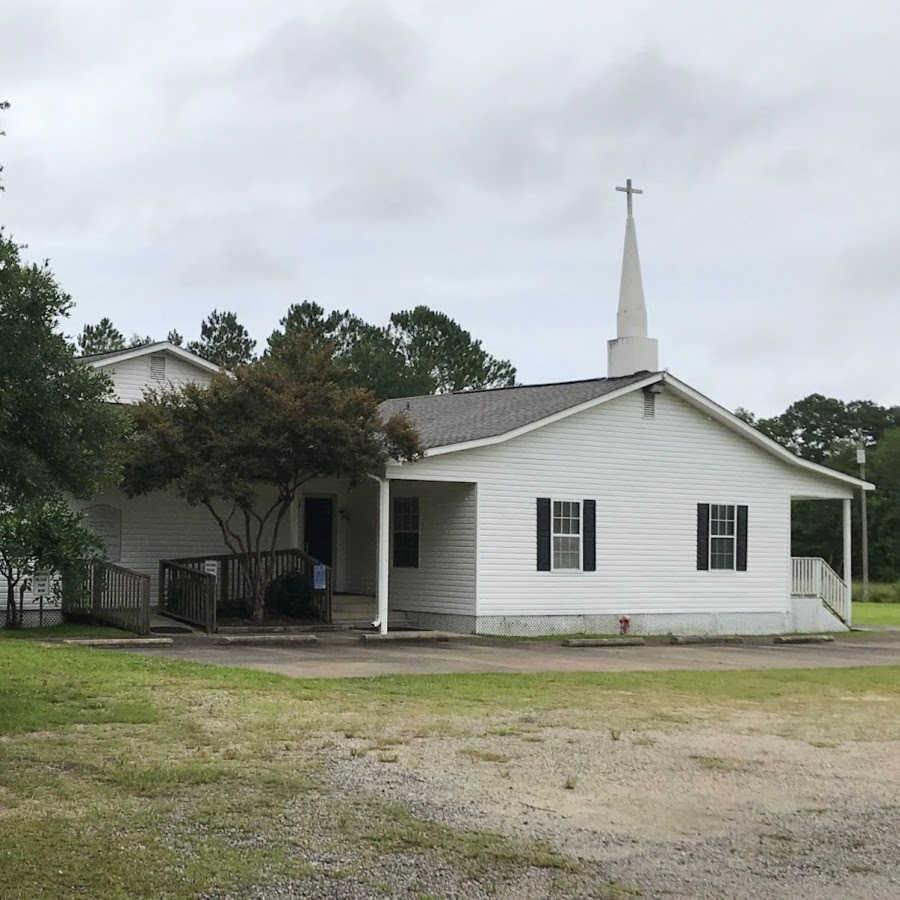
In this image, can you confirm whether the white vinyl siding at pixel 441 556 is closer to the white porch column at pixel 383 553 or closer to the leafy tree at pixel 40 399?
Answer: the white porch column at pixel 383 553

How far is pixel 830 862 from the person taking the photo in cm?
710

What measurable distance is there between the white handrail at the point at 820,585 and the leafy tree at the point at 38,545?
50.6 ft

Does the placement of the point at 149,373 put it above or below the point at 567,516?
above

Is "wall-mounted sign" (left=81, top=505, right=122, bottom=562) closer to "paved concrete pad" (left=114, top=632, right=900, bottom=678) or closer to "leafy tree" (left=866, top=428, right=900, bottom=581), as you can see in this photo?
"paved concrete pad" (left=114, top=632, right=900, bottom=678)

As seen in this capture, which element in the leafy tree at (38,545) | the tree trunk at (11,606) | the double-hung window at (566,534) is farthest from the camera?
the double-hung window at (566,534)

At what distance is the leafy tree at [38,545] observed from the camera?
1986 cm

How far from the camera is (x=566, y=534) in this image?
24328 mm

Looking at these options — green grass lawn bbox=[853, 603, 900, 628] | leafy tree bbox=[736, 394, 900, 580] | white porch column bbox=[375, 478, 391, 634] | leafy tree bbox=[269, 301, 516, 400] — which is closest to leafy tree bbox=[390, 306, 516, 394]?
leafy tree bbox=[269, 301, 516, 400]

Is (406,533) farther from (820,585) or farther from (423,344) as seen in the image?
(423,344)

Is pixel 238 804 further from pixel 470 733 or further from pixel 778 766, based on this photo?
pixel 778 766

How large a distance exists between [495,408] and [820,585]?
8.56 meters

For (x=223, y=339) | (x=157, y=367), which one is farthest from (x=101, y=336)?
(x=157, y=367)

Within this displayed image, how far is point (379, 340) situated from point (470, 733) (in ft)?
177

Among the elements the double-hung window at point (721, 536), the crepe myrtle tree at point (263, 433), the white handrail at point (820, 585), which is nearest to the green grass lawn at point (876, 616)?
the white handrail at point (820, 585)
